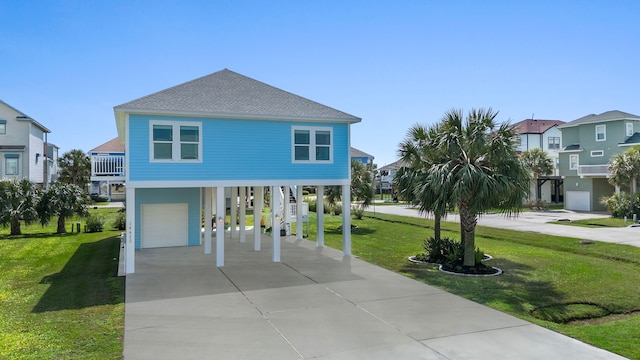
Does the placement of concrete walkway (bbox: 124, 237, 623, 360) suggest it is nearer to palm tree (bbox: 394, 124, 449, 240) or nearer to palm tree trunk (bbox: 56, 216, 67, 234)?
palm tree (bbox: 394, 124, 449, 240)

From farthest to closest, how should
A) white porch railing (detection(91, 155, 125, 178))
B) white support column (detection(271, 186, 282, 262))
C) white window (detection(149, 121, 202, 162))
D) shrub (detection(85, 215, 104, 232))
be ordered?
shrub (detection(85, 215, 104, 232)), white porch railing (detection(91, 155, 125, 178)), white support column (detection(271, 186, 282, 262)), white window (detection(149, 121, 202, 162))

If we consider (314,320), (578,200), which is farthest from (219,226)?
(578,200)

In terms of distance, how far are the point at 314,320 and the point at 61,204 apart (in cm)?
2117

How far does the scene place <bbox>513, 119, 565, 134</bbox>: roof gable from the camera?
177 ft

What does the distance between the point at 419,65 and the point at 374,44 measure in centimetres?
237

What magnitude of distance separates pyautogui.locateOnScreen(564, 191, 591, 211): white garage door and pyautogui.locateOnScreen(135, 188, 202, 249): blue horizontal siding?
121 feet

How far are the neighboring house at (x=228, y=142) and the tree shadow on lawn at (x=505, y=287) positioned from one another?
14.8 feet

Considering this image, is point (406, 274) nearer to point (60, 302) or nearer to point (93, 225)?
point (60, 302)

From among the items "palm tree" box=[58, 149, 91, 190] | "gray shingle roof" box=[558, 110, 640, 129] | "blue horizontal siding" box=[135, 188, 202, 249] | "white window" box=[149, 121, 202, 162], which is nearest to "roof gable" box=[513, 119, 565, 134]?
"gray shingle roof" box=[558, 110, 640, 129]

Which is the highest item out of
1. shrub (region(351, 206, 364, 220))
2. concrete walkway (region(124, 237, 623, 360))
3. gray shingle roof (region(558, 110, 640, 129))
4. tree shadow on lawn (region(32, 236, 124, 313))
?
gray shingle roof (region(558, 110, 640, 129))

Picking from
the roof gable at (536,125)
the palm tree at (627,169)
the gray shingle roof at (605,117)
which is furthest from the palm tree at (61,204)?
the roof gable at (536,125)

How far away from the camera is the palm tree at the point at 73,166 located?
53.8m

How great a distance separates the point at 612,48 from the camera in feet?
57.5

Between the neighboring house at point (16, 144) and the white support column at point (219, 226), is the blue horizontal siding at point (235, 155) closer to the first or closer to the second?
the white support column at point (219, 226)
